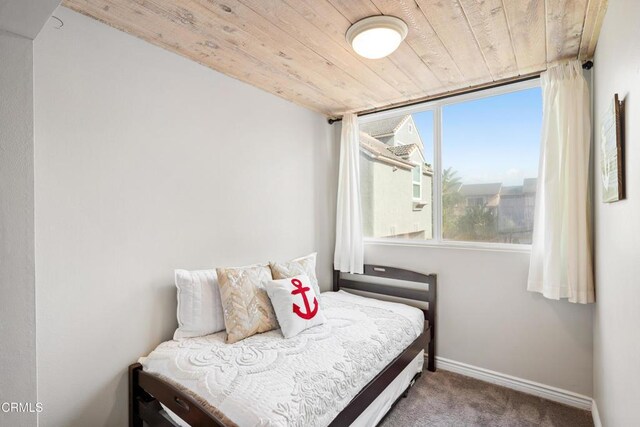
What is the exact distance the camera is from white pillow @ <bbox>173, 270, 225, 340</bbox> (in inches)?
80.0

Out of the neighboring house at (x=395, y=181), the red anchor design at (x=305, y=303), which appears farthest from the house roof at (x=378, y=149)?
the red anchor design at (x=305, y=303)

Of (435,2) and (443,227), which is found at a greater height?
(435,2)

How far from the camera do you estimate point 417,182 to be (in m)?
3.07

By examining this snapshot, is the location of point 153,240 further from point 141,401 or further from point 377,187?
point 377,187

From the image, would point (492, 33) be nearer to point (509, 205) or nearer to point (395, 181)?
point (509, 205)

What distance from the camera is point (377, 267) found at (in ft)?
10.3

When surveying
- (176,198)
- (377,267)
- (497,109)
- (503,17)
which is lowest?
(377,267)

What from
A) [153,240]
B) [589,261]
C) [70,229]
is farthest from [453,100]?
[70,229]

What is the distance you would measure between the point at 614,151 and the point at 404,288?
1.98m

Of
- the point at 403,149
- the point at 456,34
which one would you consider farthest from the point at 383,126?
the point at 456,34

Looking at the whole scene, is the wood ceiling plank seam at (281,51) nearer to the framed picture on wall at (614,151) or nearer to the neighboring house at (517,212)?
the neighboring house at (517,212)

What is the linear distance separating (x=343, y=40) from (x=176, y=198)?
1.45 m

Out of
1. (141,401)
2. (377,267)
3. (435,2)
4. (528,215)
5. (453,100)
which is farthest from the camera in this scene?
(377,267)

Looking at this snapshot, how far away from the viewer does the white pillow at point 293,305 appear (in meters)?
2.11
